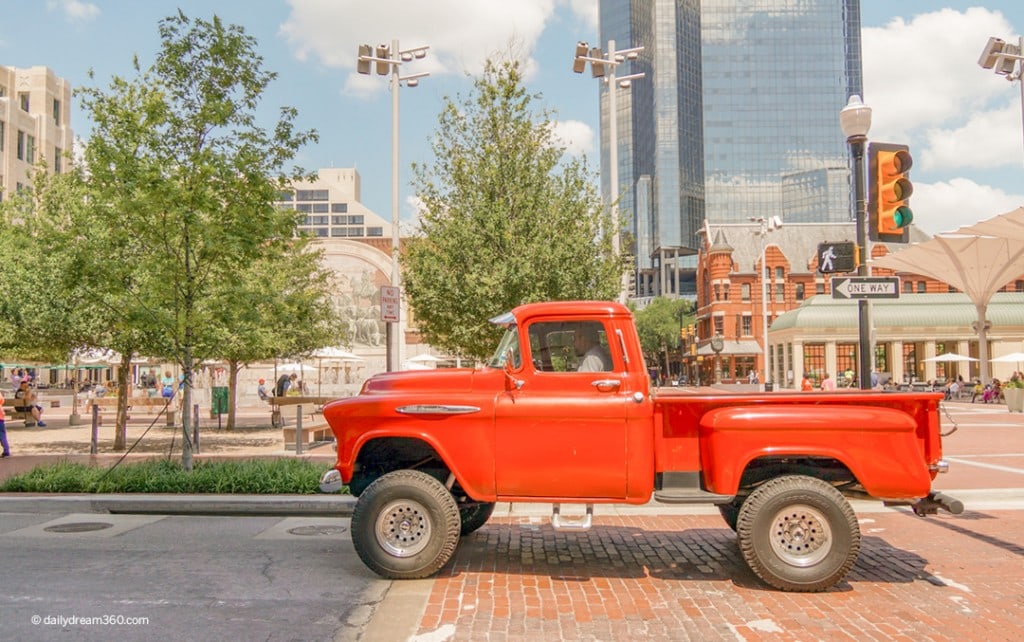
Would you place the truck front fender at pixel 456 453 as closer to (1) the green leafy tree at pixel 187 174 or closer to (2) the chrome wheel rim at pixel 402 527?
(2) the chrome wheel rim at pixel 402 527

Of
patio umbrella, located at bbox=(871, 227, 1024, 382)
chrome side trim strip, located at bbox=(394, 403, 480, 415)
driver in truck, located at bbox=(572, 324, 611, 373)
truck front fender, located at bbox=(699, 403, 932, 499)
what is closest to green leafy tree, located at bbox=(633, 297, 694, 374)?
patio umbrella, located at bbox=(871, 227, 1024, 382)

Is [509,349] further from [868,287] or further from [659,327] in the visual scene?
[659,327]

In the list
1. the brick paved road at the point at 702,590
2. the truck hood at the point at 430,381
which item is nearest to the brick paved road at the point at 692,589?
the brick paved road at the point at 702,590

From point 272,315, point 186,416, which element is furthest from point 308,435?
point 186,416

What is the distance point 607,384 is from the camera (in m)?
6.36

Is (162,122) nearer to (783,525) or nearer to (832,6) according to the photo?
(783,525)

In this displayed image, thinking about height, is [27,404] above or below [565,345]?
below

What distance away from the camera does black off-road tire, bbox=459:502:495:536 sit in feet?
25.6

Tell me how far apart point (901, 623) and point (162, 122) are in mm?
10265

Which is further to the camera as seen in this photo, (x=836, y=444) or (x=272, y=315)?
(x=272, y=315)

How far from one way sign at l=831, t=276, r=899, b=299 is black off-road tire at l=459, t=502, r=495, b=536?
4848 millimetres

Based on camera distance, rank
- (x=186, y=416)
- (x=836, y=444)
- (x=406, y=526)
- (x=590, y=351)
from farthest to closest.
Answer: (x=186, y=416) → (x=590, y=351) → (x=406, y=526) → (x=836, y=444)

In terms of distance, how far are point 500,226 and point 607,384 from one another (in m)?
10.3

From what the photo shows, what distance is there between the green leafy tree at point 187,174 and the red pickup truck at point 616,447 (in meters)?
5.25
